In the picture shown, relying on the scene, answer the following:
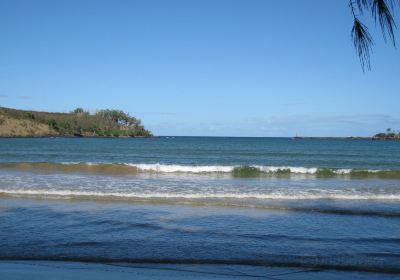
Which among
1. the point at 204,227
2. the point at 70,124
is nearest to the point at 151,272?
the point at 204,227

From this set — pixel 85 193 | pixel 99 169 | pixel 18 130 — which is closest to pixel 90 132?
pixel 18 130

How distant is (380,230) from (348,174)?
63.4 ft

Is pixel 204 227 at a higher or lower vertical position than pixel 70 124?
lower

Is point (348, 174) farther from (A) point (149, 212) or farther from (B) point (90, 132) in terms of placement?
(B) point (90, 132)

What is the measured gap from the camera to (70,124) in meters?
167

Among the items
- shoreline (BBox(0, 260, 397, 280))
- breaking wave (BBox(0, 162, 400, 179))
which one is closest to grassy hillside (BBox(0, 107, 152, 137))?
breaking wave (BBox(0, 162, 400, 179))

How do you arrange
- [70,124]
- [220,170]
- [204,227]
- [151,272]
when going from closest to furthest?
1. [151,272]
2. [204,227]
3. [220,170]
4. [70,124]

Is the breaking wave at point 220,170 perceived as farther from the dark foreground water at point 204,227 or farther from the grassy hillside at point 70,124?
the grassy hillside at point 70,124

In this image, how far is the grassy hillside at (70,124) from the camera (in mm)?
149000

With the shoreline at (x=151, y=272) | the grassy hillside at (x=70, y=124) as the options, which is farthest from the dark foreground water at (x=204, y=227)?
the grassy hillside at (x=70, y=124)

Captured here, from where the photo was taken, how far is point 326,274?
6508 mm

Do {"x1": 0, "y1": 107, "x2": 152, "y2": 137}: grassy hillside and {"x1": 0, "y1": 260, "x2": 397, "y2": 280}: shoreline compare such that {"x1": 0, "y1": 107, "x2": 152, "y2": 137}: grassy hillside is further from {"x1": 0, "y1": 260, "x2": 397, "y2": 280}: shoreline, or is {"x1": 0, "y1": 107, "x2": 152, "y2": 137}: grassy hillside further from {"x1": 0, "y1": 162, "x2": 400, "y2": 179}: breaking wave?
{"x1": 0, "y1": 260, "x2": 397, "y2": 280}: shoreline

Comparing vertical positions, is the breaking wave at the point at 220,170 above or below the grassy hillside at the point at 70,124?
below

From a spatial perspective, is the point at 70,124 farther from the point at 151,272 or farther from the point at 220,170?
the point at 151,272
